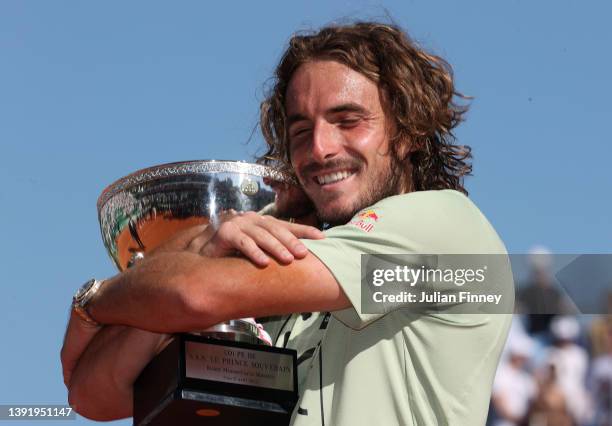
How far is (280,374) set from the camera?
406 cm

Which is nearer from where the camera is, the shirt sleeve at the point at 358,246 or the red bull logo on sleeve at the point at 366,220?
the shirt sleeve at the point at 358,246

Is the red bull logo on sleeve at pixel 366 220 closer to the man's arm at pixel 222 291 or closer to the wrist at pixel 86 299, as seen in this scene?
the man's arm at pixel 222 291

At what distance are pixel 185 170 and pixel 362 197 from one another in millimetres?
767

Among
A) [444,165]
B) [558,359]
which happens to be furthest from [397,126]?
[558,359]

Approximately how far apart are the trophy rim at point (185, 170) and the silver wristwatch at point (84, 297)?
610mm

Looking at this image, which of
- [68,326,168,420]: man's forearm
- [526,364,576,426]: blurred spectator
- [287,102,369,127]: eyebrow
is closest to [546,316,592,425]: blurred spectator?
[526,364,576,426]: blurred spectator

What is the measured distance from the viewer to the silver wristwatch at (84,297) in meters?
4.12

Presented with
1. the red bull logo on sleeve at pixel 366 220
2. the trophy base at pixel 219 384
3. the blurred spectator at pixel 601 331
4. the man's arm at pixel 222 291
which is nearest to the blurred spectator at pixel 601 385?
the blurred spectator at pixel 601 331

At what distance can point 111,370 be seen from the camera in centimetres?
420

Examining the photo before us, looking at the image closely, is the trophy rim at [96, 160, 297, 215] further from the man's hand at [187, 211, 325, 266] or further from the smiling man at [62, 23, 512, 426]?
the man's hand at [187, 211, 325, 266]

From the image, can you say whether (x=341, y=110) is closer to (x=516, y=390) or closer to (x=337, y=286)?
(x=337, y=286)

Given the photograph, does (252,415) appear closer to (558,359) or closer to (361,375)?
(361,375)

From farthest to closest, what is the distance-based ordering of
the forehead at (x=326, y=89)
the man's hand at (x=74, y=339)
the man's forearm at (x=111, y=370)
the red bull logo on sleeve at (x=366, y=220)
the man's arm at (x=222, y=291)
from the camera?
the forehead at (x=326, y=89)
the man's hand at (x=74, y=339)
the man's forearm at (x=111, y=370)
the red bull logo on sleeve at (x=366, y=220)
the man's arm at (x=222, y=291)

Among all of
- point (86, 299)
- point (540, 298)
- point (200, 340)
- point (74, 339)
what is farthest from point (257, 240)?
point (540, 298)
